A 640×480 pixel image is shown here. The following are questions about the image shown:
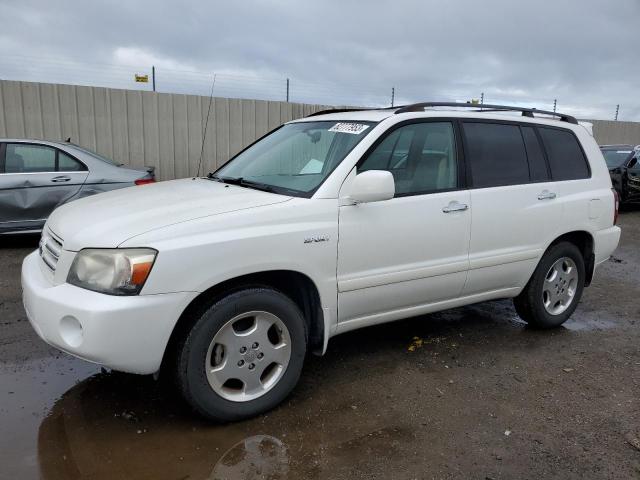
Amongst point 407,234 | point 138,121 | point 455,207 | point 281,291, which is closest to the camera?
point 281,291

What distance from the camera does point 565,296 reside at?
4770mm

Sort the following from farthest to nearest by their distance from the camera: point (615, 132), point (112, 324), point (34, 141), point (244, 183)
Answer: point (615, 132) < point (34, 141) < point (244, 183) < point (112, 324)

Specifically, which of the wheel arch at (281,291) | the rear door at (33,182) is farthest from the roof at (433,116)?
the rear door at (33,182)

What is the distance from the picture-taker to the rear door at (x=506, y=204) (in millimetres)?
3961

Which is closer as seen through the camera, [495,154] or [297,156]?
[297,156]

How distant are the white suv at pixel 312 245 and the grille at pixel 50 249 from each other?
0.09 ft

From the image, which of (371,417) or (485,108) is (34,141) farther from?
(371,417)

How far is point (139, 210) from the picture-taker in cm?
305

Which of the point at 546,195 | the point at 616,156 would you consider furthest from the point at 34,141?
the point at 616,156

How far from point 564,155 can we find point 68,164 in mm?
5886

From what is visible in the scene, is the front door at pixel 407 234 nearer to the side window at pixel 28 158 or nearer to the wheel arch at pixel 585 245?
the wheel arch at pixel 585 245

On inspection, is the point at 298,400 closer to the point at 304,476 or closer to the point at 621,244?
the point at 304,476

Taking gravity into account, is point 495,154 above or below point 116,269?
above

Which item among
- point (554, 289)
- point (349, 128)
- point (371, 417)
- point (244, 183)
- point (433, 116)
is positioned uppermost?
point (433, 116)
